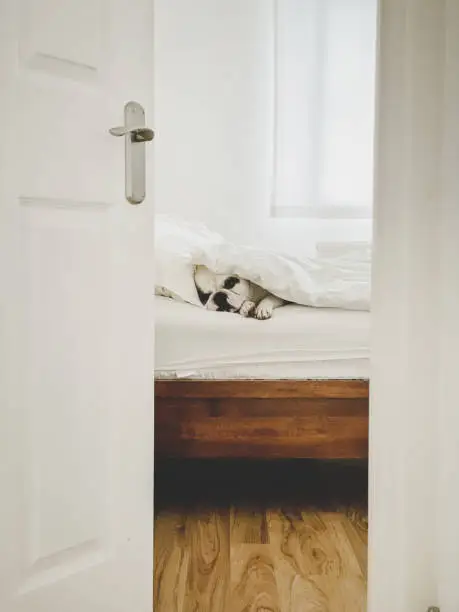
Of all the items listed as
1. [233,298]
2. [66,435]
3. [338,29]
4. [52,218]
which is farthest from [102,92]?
[338,29]

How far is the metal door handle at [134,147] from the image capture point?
4.46ft

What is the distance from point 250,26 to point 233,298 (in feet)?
7.83

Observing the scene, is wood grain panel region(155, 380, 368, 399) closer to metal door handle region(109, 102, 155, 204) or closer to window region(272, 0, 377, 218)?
metal door handle region(109, 102, 155, 204)

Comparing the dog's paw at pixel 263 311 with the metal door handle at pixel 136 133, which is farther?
the dog's paw at pixel 263 311

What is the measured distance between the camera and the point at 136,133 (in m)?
1.37

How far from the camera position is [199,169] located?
163 inches

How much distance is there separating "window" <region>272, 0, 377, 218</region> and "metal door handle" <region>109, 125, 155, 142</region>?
2.82 m

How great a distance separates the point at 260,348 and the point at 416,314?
102 centimetres

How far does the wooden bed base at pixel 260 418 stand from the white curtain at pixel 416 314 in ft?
3.07

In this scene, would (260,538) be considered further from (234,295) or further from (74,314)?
(74,314)

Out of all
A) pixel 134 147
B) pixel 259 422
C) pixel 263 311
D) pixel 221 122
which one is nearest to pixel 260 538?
pixel 259 422

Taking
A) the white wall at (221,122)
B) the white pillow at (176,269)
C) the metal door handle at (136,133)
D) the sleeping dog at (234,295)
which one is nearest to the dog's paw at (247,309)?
the sleeping dog at (234,295)

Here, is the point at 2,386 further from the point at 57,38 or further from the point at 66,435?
the point at 57,38

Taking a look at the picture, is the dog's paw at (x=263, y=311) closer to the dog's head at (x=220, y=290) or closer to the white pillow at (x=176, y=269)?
the dog's head at (x=220, y=290)
